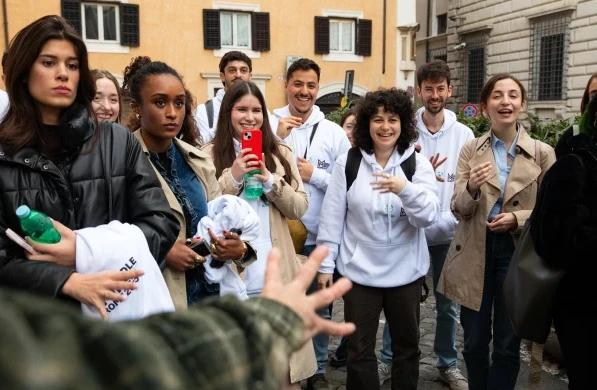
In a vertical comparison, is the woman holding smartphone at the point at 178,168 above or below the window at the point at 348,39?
Result: below

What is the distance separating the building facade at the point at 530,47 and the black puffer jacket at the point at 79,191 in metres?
18.9

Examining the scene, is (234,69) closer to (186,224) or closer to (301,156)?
(301,156)

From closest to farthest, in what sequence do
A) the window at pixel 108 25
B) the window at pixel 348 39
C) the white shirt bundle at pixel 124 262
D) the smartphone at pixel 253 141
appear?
the white shirt bundle at pixel 124 262 < the smartphone at pixel 253 141 < the window at pixel 108 25 < the window at pixel 348 39

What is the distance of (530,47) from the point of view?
69.6 feet

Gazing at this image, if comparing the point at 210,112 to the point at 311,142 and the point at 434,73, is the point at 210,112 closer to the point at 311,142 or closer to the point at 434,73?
the point at 311,142

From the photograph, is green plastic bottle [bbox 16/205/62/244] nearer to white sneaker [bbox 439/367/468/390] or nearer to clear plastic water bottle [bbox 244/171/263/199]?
clear plastic water bottle [bbox 244/171/263/199]

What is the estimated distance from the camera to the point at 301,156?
184 inches

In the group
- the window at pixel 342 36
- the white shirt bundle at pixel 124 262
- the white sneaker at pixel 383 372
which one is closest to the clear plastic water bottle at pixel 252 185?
the white shirt bundle at pixel 124 262

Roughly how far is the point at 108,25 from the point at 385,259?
18752mm

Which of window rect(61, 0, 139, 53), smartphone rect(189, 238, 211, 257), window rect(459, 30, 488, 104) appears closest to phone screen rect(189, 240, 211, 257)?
smartphone rect(189, 238, 211, 257)

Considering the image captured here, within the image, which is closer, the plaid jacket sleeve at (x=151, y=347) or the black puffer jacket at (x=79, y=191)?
the plaid jacket sleeve at (x=151, y=347)

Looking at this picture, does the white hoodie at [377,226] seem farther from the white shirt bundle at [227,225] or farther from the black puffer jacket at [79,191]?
the black puffer jacket at [79,191]

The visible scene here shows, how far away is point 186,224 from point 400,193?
1342mm

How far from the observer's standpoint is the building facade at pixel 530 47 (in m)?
19.1
